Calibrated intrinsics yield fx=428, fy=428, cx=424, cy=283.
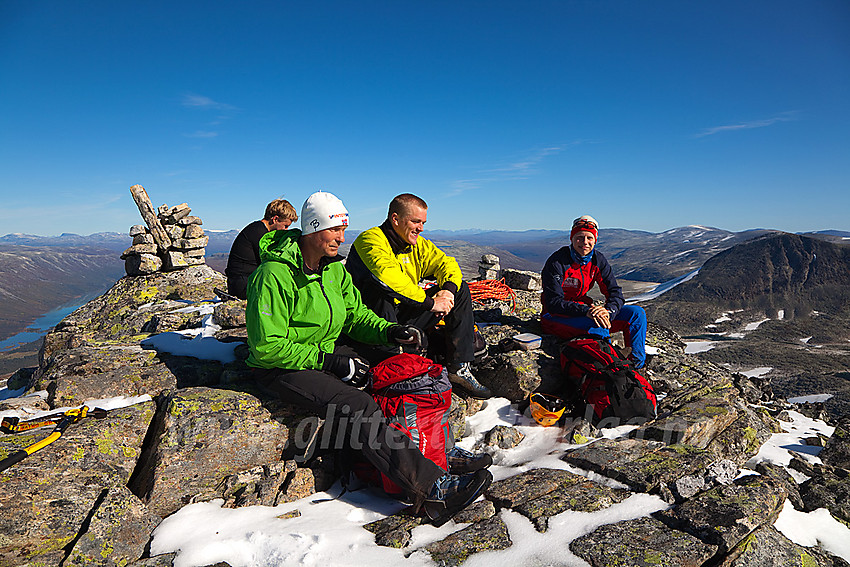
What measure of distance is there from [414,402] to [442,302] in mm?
1949

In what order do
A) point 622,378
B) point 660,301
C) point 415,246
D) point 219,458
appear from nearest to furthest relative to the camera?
point 219,458
point 622,378
point 415,246
point 660,301

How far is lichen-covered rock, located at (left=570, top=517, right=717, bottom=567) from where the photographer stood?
153 inches

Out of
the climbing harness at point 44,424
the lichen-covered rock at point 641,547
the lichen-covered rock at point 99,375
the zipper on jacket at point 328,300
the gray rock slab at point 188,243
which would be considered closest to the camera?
the lichen-covered rock at point 641,547

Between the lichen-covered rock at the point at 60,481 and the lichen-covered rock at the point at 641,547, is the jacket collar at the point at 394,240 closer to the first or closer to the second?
the lichen-covered rock at the point at 60,481

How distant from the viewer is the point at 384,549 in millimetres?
4270

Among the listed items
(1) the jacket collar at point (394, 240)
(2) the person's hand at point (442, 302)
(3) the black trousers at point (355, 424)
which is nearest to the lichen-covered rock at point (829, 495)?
(3) the black trousers at point (355, 424)

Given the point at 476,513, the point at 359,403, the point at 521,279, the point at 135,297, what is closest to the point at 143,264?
the point at 135,297

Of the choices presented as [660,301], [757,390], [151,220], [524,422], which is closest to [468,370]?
[524,422]

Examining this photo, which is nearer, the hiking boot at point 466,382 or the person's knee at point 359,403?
the person's knee at point 359,403

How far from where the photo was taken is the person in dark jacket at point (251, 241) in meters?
10.5

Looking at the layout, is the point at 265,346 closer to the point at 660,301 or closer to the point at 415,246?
the point at 415,246

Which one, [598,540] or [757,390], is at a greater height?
[598,540]

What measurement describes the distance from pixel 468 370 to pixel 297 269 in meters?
3.58

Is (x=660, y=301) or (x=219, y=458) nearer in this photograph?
(x=219, y=458)
